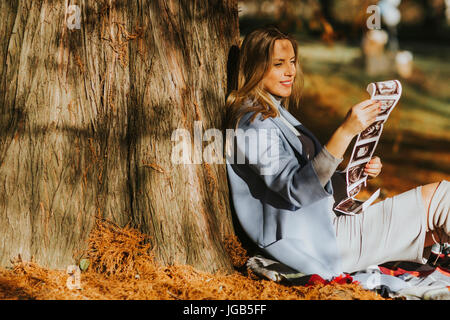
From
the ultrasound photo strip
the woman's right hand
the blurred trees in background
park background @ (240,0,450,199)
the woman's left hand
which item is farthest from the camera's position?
the blurred trees in background

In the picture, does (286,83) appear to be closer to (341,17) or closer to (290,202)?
(290,202)

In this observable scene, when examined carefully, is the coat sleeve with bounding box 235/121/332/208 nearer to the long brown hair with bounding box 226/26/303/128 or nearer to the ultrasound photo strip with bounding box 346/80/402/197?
the long brown hair with bounding box 226/26/303/128

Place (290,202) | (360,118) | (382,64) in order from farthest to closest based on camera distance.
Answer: (382,64)
(290,202)
(360,118)

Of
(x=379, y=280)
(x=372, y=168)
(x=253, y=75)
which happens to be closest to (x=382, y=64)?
(x=372, y=168)

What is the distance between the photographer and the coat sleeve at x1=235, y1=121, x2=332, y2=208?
2.50 metres

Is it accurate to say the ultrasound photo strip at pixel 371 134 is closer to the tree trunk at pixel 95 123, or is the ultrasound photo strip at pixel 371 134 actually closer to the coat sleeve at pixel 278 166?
the coat sleeve at pixel 278 166

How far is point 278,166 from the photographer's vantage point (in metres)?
2.57

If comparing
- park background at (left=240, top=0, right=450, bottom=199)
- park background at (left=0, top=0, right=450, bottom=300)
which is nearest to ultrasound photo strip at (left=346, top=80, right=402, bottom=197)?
park background at (left=0, top=0, right=450, bottom=300)

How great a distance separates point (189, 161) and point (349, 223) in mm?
1037

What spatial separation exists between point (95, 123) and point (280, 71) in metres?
1.12

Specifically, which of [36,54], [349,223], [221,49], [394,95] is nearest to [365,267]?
[349,223]

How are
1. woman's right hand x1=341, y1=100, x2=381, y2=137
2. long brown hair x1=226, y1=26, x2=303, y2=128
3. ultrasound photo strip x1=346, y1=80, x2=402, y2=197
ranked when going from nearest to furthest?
1. woman's right hand x1=341, y1=100, x2=381, y2=137
2. ultrasound photo strip x1=346, y1=80, x2=402, y2=197
3. long brown hair x1=226, y1=26, x2=303, y2=128

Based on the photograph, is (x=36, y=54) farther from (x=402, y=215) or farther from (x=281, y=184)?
(x=402, y=215)

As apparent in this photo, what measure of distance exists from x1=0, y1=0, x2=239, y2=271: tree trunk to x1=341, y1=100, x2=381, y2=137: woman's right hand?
2.79ft
